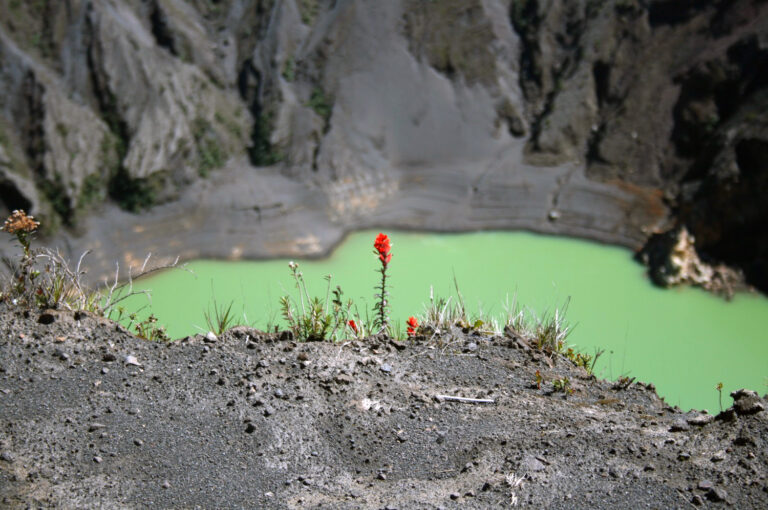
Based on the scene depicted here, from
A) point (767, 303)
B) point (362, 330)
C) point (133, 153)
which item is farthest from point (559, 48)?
point (362, 330)

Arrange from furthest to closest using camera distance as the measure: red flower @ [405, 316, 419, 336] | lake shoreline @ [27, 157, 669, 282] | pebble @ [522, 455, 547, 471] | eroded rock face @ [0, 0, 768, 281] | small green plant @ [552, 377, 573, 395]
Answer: eroded rock face @ [0, 0, 768, 281] < lake shoreline @ [27, 157, 669, 282] < red flower @ [405, 316, 419, 336] < small green plant @ [552, 377, 573, 395] < pebble @ [522, 455, 547, 471]

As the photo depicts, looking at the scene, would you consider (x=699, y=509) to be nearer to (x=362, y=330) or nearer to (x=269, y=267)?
(x=362, y=330)

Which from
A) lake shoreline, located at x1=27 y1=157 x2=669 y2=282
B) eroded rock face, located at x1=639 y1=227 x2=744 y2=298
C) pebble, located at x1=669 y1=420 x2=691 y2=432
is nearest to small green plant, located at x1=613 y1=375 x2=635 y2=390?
pebble, located at x1=669 y1=420 x2=691 y2=432

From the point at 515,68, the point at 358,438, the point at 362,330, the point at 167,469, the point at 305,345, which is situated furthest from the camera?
the point at 515,68

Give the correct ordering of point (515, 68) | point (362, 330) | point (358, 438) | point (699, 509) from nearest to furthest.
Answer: point (699, 509)
point (358, 438)
point (362, 330)
point (515, 68)

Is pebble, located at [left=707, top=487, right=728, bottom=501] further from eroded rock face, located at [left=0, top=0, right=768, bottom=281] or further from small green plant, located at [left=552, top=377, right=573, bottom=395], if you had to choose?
eroded rock face, located at [left=0, top=0, right=768, bottom=281]

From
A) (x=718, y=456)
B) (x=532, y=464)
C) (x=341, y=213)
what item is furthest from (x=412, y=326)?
(x=341, y=213)
